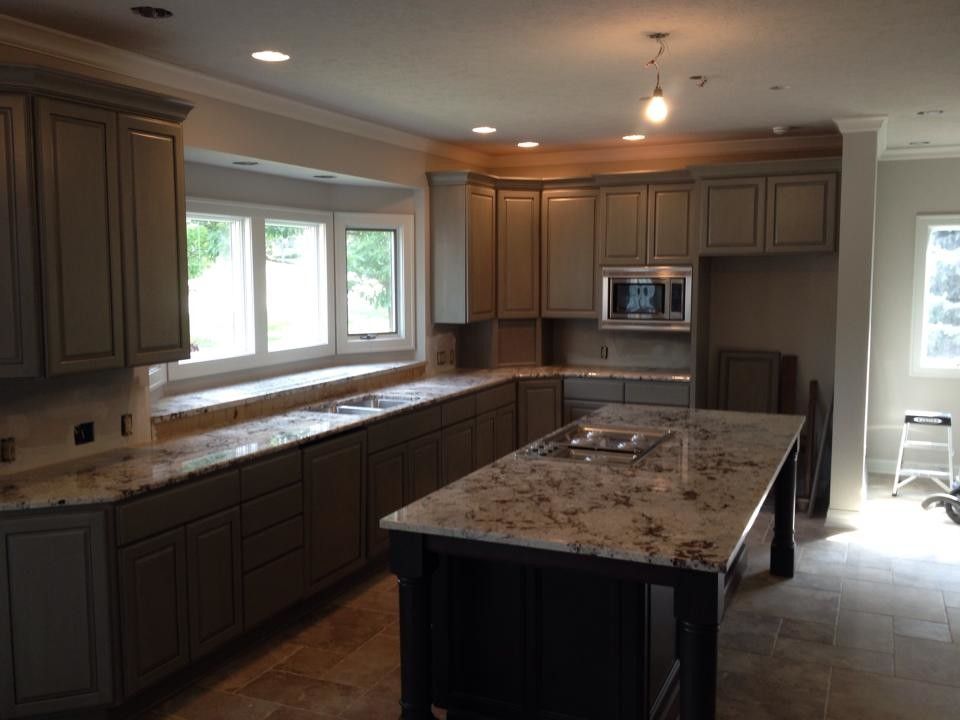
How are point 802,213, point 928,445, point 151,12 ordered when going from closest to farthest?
1. point 151,12
2. point 802,213
3. point 928,445

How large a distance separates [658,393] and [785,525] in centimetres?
177

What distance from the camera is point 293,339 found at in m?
5.45

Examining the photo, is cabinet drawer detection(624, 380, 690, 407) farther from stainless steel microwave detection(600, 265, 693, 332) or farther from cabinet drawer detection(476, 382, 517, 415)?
cabinet drawer detection(476, 382, 517, 415)

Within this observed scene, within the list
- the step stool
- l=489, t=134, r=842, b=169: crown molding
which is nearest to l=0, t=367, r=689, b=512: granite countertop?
l=489, t=134, r=842, b=169: crown molding

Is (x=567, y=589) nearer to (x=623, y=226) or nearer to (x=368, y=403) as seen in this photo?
(x=368, y=403)

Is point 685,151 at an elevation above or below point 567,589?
above

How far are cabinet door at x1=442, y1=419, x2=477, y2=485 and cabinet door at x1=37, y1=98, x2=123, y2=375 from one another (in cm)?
238

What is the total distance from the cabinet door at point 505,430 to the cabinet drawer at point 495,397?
0.17 ft

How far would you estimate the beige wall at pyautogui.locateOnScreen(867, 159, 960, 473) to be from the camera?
252 inches

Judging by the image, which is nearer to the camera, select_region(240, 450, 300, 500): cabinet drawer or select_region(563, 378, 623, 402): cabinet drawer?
select_region(240, 450, 300, 500): cabinet drawer

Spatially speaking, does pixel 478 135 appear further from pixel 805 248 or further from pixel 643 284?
pixel 805 248

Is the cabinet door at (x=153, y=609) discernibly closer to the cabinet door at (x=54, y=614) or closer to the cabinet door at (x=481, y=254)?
the cabinet door at (x=54, y=614)

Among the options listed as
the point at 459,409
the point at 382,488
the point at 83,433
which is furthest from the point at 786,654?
the point at 83,433

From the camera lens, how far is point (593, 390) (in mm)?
6238
